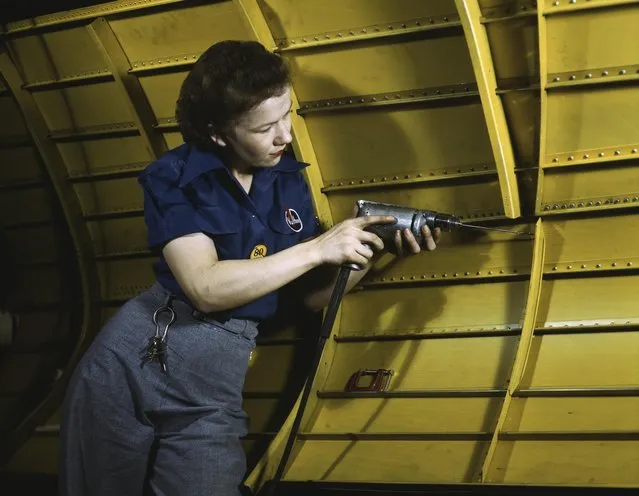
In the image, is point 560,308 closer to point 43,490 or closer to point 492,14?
point 492,14

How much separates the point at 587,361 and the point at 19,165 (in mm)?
4661

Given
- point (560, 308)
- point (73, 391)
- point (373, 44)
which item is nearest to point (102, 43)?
point (373, 44)

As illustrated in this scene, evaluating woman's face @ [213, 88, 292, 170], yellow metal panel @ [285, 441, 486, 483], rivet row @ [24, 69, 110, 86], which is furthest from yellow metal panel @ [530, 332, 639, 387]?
rivet row @ [24, 69, 110, 86]

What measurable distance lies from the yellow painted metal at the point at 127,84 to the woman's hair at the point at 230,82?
2277mm

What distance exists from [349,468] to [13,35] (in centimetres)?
391

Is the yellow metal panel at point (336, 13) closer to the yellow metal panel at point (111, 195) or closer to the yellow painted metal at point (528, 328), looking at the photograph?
the yellow painted metal at point (528, 328)

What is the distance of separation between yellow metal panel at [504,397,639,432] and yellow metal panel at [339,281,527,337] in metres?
0.59

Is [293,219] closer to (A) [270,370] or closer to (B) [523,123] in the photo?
(B) [523,123]

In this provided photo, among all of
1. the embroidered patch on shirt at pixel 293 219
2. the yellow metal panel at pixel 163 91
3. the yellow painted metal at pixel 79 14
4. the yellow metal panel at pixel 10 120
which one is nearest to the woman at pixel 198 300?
the embroidered patch on shirt at pixel 293 219

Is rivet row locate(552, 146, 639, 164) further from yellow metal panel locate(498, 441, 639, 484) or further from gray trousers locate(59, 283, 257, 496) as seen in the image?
gray trousers locate(59, 283, 257, 496)

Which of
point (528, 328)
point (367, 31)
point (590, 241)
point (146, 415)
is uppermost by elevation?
point (367, 31)

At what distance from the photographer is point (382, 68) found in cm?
464

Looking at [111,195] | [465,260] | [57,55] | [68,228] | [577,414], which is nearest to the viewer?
[577,414]

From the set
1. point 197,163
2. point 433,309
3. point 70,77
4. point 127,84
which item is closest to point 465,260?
point 433,309
